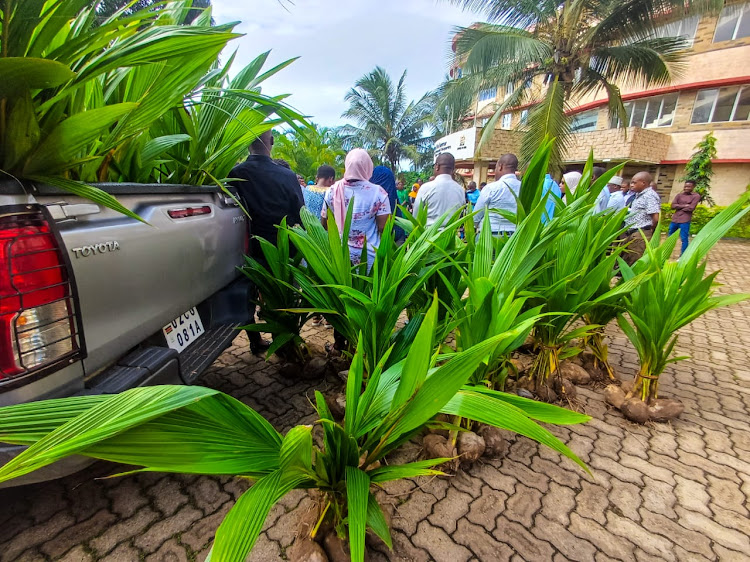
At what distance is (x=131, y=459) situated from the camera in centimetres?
71

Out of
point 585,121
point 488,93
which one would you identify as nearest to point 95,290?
point 585,121

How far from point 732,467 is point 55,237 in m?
2.95

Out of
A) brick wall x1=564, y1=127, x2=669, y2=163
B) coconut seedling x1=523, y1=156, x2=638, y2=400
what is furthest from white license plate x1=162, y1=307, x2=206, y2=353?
brick wall x1=564, y1=127, x2=669, y2=163

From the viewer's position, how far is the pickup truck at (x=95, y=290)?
1007 millimetres

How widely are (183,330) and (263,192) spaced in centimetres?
122

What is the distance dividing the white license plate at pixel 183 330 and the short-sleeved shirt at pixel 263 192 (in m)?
0.84

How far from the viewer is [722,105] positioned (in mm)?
13781

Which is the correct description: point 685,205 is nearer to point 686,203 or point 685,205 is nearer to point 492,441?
point 686,203

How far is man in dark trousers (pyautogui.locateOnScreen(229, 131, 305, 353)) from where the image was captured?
104 inches

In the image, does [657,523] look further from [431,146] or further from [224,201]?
[431,146]

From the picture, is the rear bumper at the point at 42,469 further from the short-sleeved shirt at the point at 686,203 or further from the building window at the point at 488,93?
the building window at the point at 488,93

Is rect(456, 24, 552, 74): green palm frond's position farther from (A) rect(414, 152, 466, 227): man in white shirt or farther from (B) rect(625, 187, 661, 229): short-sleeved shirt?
(A) rect(414, 152, 466, 227): man in white shirt

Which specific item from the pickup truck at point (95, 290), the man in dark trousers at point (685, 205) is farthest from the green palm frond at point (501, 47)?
the pickup truck at point (95, 290)

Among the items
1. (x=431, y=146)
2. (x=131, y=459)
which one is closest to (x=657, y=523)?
(x=131, y=459)
